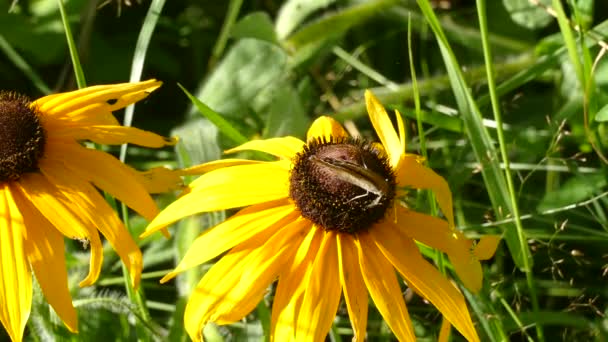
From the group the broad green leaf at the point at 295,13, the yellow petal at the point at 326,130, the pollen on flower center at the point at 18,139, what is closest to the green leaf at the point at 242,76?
the broad green leaf at the point at 295,13

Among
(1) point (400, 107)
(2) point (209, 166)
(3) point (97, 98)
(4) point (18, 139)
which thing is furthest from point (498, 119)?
(4) point (18, 139)

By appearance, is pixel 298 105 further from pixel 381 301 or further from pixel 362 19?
pixel 381 301

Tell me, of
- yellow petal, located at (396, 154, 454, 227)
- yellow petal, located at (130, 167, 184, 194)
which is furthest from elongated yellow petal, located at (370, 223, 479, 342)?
yellow petal, located at (130, 167, 184, 194)

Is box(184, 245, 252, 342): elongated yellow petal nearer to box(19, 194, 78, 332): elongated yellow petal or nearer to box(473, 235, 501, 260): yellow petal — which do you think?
box(19, 194, 78, 332): elongated yellow petal

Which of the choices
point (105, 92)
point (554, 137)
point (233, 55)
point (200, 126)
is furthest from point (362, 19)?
point (105, 92)

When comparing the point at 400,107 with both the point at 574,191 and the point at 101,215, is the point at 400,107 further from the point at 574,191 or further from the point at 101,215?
the point at 101,215
